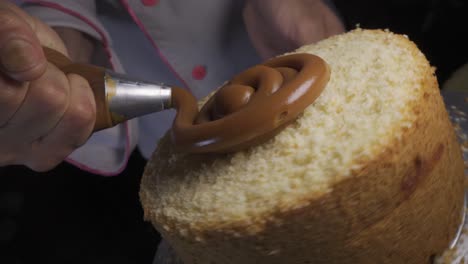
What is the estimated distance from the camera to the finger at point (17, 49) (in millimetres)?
520

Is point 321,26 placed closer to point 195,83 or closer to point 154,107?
point 195,83

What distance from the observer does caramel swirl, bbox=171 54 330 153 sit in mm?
544

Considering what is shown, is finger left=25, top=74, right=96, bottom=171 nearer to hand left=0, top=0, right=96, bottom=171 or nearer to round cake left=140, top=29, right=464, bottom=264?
hand left=0, top=0, right=96, bottom=171

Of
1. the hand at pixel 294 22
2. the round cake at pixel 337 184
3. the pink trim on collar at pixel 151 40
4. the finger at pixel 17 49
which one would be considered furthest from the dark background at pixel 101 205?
the finger at pixel 17 49

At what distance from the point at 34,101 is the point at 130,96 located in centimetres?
12

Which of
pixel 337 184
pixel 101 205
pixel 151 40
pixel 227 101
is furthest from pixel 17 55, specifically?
pixel 101 205

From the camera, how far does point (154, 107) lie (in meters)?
0.66

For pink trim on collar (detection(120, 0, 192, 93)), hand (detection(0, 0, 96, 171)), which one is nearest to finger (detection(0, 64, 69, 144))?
hand (detection(0, 0, 96, 171))

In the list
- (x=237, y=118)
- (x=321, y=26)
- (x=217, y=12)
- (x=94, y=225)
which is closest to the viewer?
(x=237, y=118)

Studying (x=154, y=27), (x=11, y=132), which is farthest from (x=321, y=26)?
(x=11, y=132)

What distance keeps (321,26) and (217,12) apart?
9.9 inches

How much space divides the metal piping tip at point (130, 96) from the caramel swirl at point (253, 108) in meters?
0.05

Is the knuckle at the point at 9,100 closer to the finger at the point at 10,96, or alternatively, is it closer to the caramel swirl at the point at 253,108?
the finger at the point at 10,96

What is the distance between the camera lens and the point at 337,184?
0.53 meters
